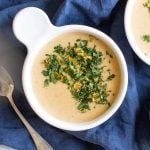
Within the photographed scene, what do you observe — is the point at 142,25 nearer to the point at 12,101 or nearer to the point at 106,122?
the point at 106,122

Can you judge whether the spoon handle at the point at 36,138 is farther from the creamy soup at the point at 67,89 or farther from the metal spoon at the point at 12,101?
the creamy soup at the point at 67,89

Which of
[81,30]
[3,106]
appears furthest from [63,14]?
[3,106]

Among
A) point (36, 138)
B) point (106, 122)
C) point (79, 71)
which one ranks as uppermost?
point (79, 71)

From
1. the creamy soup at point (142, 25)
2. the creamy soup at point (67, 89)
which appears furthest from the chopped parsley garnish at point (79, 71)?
the creamy soup at point (142, 25)

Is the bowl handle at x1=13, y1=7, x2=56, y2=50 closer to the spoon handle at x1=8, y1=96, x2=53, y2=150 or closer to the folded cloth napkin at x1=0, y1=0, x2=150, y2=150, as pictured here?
the folded cloth napkin at x1=0, y1=0, x2=150, y2=150

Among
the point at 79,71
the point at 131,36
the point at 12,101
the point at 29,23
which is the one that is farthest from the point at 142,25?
the point at 12,101
